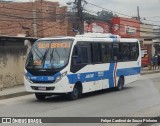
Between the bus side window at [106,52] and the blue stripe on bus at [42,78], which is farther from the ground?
the bus side window at [106,52]

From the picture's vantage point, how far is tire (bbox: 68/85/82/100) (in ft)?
54.5

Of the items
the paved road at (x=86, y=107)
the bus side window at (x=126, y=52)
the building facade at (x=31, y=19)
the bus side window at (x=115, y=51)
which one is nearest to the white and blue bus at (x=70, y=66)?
the bus side window at (x=115, y=51)

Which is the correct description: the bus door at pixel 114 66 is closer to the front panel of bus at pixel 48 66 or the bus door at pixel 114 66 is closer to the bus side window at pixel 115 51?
the bus side window at pixel 115 51

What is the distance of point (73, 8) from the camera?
35.9m

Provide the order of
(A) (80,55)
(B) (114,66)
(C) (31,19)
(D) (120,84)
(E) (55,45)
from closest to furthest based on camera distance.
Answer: (E) (55,45), (A) (80,55), (B) (114,66), (D) (120,84), (C) (31,19)

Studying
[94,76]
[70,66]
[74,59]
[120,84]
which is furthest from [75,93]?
[120,84]

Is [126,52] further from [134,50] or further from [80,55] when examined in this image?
[80,55]

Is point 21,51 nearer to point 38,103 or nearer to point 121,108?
point 38,103

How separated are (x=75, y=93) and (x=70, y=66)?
1.19 metres

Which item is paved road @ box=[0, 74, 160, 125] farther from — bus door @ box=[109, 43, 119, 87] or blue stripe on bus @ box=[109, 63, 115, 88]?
bus door @ box=[109, 43, 119, 87]

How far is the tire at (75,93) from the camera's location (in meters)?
16.6

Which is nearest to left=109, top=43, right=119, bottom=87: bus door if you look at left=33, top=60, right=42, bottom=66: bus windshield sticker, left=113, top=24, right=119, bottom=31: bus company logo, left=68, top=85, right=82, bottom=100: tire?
left=68, top=85, right=82, bottom=100: tire

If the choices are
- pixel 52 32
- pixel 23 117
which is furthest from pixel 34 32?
pixel 23 117

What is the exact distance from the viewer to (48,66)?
16250 mm
